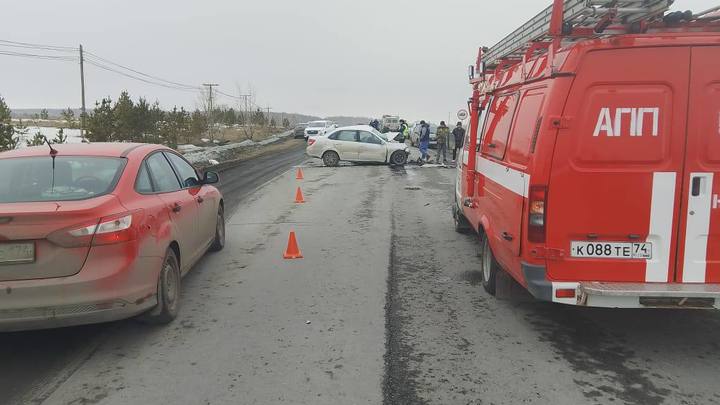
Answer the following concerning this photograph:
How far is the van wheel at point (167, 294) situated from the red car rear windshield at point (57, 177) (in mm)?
834

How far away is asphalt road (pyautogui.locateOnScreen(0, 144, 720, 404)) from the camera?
11.9 feet

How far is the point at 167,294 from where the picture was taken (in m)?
4.85

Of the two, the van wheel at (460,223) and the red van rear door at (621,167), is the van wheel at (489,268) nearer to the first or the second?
the red van rear door at (621,167)

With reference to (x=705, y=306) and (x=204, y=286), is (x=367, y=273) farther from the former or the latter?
(x=705, y=306)

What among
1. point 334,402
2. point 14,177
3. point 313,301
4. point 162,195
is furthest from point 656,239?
point 14,177

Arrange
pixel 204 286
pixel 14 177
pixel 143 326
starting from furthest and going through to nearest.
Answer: pixel 204 286
pixel 143 326
pixel 14 177

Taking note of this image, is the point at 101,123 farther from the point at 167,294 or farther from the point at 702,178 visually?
the point at 702,178

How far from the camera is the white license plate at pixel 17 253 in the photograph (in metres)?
3.83

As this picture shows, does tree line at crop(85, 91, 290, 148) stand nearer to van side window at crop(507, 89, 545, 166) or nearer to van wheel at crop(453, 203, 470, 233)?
van wheel at crop(453, 203, 470, 233)

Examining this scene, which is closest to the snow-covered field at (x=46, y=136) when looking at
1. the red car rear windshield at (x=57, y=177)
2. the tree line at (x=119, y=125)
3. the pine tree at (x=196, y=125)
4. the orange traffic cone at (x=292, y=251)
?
the tree line at (x=119, y=125)

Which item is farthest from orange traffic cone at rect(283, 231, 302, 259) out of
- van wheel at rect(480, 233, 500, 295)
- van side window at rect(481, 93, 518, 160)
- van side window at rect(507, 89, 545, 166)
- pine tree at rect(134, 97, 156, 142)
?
pine tree at rect(134, 97, 156, 142)

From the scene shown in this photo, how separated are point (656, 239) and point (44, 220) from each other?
4.31 meters

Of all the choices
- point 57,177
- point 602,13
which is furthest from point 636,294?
point 57,177

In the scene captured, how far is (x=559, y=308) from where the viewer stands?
5.32m
